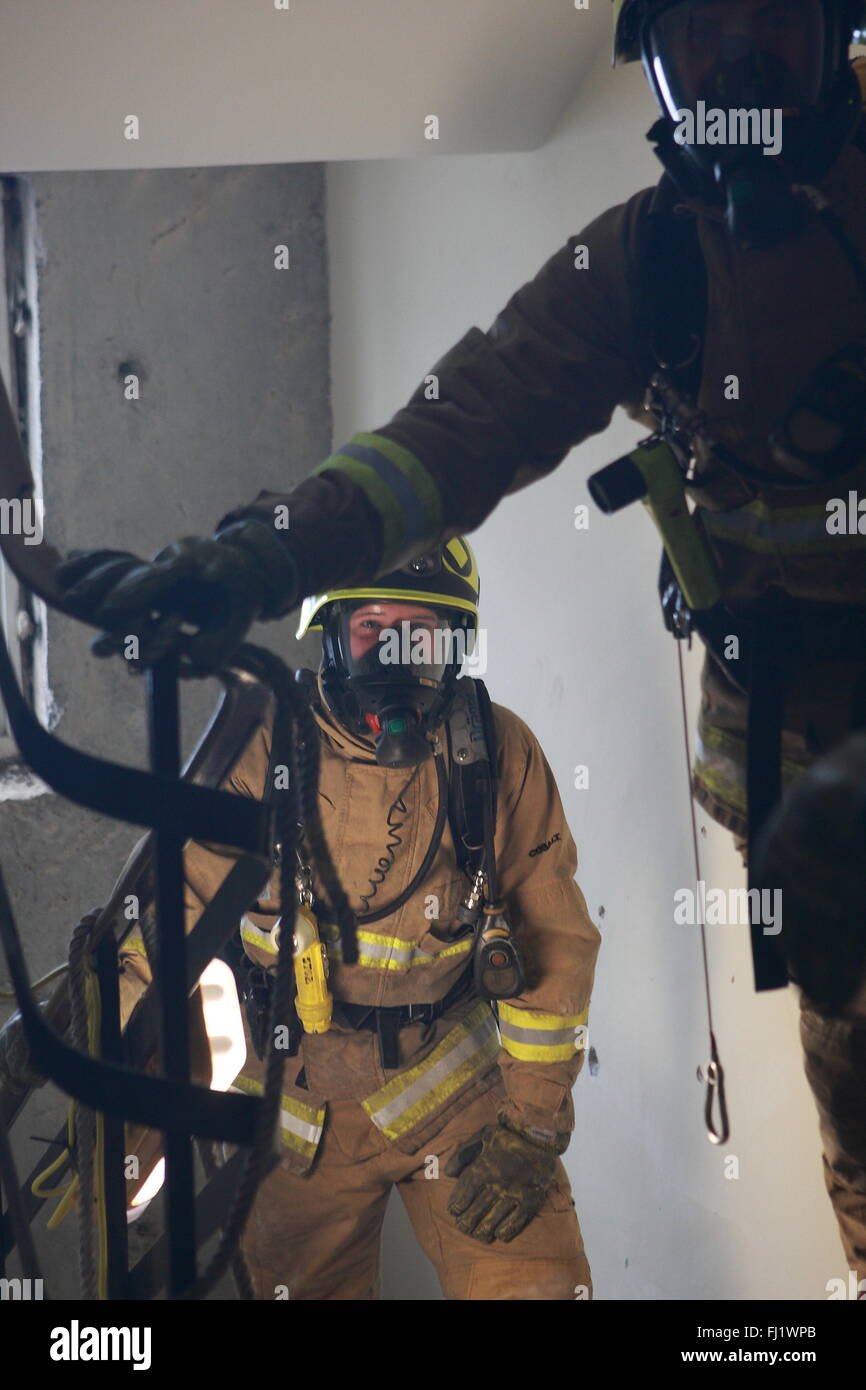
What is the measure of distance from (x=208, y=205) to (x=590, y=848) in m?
1.62

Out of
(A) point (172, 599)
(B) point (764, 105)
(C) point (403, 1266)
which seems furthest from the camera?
(C) point (403, 1266)

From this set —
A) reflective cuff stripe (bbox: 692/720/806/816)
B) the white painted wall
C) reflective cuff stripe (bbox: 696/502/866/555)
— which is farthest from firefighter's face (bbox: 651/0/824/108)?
the white painted wall

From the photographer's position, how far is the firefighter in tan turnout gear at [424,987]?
1.68 meters

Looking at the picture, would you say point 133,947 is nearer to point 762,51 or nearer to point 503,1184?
point 503,1184

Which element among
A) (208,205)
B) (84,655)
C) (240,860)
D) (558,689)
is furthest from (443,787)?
(208,205)

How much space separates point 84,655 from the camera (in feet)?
8.36

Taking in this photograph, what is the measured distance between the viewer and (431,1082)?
5.78 feet

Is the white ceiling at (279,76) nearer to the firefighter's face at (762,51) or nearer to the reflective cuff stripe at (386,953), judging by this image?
the firefighter's face at (762,51)

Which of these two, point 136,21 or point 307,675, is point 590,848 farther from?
point 136,21

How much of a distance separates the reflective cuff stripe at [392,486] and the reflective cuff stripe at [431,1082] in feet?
3.45

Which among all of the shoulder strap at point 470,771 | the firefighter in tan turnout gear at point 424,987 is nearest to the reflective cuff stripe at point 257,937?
the firefighter in tan turnout gear at point 424,987

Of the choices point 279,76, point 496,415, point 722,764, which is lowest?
point 722,764

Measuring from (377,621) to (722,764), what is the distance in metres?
0.77

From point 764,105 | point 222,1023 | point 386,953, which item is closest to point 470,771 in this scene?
point 386,953
